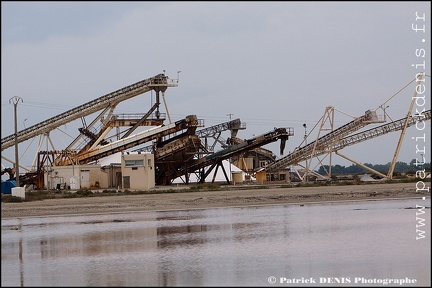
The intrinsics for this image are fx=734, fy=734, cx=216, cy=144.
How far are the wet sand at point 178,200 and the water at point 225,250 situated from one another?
712 cm

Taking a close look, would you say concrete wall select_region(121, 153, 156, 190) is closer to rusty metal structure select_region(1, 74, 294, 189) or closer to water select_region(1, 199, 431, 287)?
rusty metal structure select_region(1, 74, 294, 189)

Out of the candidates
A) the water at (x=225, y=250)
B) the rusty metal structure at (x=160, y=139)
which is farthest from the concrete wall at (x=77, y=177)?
the water at (x=225, y=250)

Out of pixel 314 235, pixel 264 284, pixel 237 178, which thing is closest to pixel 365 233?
pixel 314 235

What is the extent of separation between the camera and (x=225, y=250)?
2316 cm

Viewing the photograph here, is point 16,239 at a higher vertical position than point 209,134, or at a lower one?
lower

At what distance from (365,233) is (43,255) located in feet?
36.6

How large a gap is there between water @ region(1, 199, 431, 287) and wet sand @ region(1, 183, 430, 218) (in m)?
7.12

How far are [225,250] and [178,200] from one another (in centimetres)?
2534

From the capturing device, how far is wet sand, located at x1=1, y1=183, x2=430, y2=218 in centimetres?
4416

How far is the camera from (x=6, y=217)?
40875 mm

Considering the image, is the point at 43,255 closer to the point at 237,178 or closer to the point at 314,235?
the point at 314,235

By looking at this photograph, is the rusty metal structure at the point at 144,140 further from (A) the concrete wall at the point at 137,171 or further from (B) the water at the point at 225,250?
(B) the water at the point at 225,250

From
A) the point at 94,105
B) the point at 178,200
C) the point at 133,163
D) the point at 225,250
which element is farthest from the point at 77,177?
the point at 225,250

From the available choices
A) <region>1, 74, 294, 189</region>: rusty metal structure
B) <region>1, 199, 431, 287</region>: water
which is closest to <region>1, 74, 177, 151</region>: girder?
<region>1, 74, 294, 189</region>: rusty metal structure
